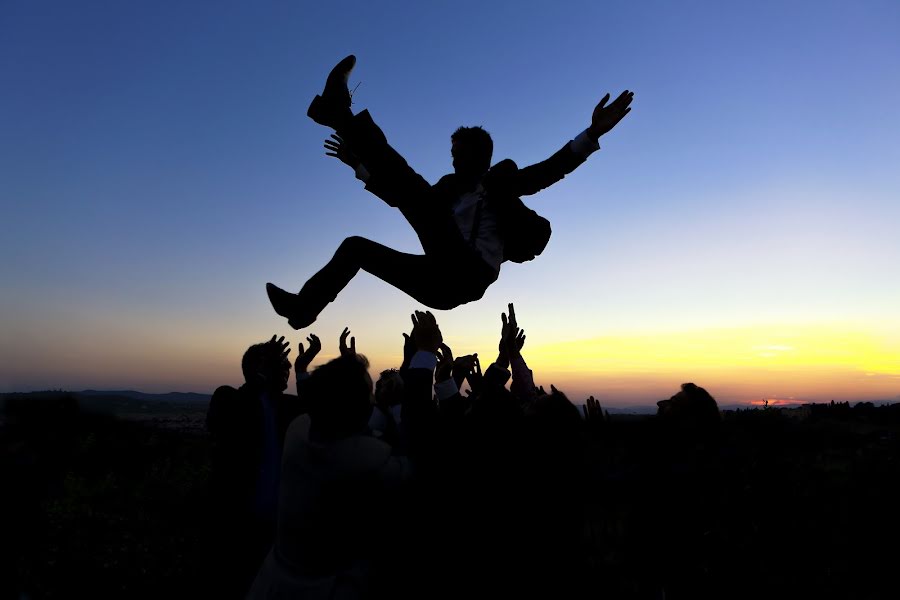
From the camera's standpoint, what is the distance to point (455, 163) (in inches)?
163

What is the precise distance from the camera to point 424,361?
3.04 meters

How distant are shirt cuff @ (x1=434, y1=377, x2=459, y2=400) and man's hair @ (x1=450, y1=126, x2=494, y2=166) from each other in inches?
67.7

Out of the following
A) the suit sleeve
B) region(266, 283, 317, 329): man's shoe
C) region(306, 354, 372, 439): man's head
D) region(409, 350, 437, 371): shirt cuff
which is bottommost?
region(306, 354, 372, 439): man's head

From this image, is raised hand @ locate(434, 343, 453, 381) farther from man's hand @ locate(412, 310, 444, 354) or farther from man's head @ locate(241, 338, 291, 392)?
man's head @ locate(241, 338, 291, 392)

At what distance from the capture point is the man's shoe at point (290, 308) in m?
3.65

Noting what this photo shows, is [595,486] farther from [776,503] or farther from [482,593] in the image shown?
[776,503]

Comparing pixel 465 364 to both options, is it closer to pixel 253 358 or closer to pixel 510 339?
pixel 510 339

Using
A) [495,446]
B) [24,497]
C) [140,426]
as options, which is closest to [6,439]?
[24,497]

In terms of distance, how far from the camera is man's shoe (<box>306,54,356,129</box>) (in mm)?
3293

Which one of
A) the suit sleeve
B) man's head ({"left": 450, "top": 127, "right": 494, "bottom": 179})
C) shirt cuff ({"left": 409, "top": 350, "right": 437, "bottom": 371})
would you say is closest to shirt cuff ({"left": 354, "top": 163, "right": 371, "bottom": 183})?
man's head ({"left": 450, "top": 127, "right": 494, "bottom": 179})

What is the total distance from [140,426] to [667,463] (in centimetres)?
2217

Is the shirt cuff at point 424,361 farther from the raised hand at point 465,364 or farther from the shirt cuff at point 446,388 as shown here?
the raised hand at point 465,364

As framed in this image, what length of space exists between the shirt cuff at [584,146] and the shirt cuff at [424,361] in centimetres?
190

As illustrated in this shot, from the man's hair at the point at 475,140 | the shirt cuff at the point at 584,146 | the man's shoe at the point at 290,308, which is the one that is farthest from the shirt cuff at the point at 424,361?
the shirt cuff at the point at 584,146
